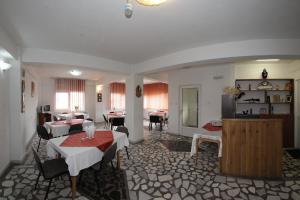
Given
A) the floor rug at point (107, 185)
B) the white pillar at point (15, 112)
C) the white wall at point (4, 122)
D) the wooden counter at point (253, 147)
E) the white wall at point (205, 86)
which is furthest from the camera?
the white wall at point (205, 86)

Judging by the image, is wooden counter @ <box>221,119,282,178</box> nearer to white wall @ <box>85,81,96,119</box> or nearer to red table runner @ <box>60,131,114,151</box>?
red table runner @ <box>60,131,114,151</box>

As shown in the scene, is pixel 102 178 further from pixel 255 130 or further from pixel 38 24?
pixel 255 130

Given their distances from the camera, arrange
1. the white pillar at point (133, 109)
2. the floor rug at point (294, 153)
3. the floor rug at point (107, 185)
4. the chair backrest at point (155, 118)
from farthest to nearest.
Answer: the chair backrest at point (155, 118) → the white pillar at point (133, 109) → the floor rug at point (294, 153) → the floor rug at point (107, 185)

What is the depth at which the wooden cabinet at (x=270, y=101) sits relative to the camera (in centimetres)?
454

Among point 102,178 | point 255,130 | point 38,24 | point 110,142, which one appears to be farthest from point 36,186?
point 255,130

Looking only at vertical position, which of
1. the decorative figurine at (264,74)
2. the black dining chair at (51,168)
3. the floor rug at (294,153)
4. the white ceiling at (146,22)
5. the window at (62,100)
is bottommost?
the floor rug at (294,153)

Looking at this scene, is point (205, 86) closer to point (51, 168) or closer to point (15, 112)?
point (51, 168)

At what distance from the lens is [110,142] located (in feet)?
9.10

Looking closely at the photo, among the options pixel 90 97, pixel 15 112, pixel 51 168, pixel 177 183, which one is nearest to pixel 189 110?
pixel 177 183

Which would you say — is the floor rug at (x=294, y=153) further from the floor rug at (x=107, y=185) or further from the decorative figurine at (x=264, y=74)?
the floor rug at (x=107, y=185)

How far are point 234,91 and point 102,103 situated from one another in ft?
23.3

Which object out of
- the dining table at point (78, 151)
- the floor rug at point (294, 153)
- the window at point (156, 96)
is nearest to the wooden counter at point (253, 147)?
the floor rug at point (294, 153)

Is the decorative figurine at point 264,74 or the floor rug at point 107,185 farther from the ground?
the decorative figurine at point 264,74

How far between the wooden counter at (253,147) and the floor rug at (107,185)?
195cm
